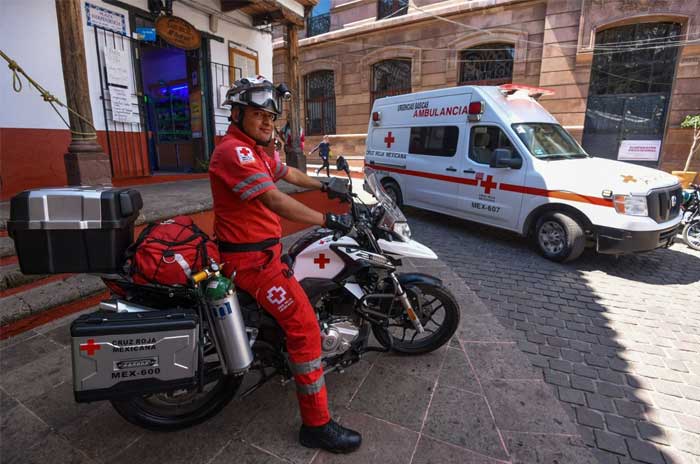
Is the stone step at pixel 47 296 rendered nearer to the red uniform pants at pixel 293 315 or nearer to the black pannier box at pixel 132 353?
the black pannier box at pixel 132 353

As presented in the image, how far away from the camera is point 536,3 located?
12.7 m

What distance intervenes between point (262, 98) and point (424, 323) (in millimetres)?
2011

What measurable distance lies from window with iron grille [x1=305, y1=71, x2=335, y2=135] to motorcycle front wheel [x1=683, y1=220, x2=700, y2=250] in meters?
13.9

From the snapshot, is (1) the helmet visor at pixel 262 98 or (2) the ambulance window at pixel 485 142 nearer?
(1) the helmet visor at pixel 262 98

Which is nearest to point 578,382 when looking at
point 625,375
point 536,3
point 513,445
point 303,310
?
point 625,375

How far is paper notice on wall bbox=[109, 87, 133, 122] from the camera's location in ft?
20.1

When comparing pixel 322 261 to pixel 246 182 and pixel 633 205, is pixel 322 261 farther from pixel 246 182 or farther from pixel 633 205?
pixel 633 205

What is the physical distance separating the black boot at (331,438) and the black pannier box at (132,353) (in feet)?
2.46

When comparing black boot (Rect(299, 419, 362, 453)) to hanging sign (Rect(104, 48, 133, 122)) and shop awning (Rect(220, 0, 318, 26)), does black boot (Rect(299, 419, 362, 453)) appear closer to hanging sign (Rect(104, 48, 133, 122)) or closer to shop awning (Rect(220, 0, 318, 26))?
hanging sign (Rect(104, 48, 133, 122))

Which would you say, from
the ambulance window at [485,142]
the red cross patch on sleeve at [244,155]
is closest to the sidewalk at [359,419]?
the red cross patch on sleeve at [244,155]

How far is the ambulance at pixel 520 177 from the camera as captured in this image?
5.05 meters

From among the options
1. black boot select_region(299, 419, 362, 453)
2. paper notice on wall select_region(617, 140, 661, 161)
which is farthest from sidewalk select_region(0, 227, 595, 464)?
paper notice on wall select_region(617, 140, 661, 161)

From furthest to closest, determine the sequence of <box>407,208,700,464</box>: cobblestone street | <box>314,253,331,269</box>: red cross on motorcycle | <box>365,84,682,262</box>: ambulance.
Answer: <box>365,84,682,262</box>: ambulance
<box>314,253,331,269</box>: red cross on motorcycle
<box>407,208,700,464</box>: cobblestone street

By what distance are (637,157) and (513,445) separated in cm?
1335
